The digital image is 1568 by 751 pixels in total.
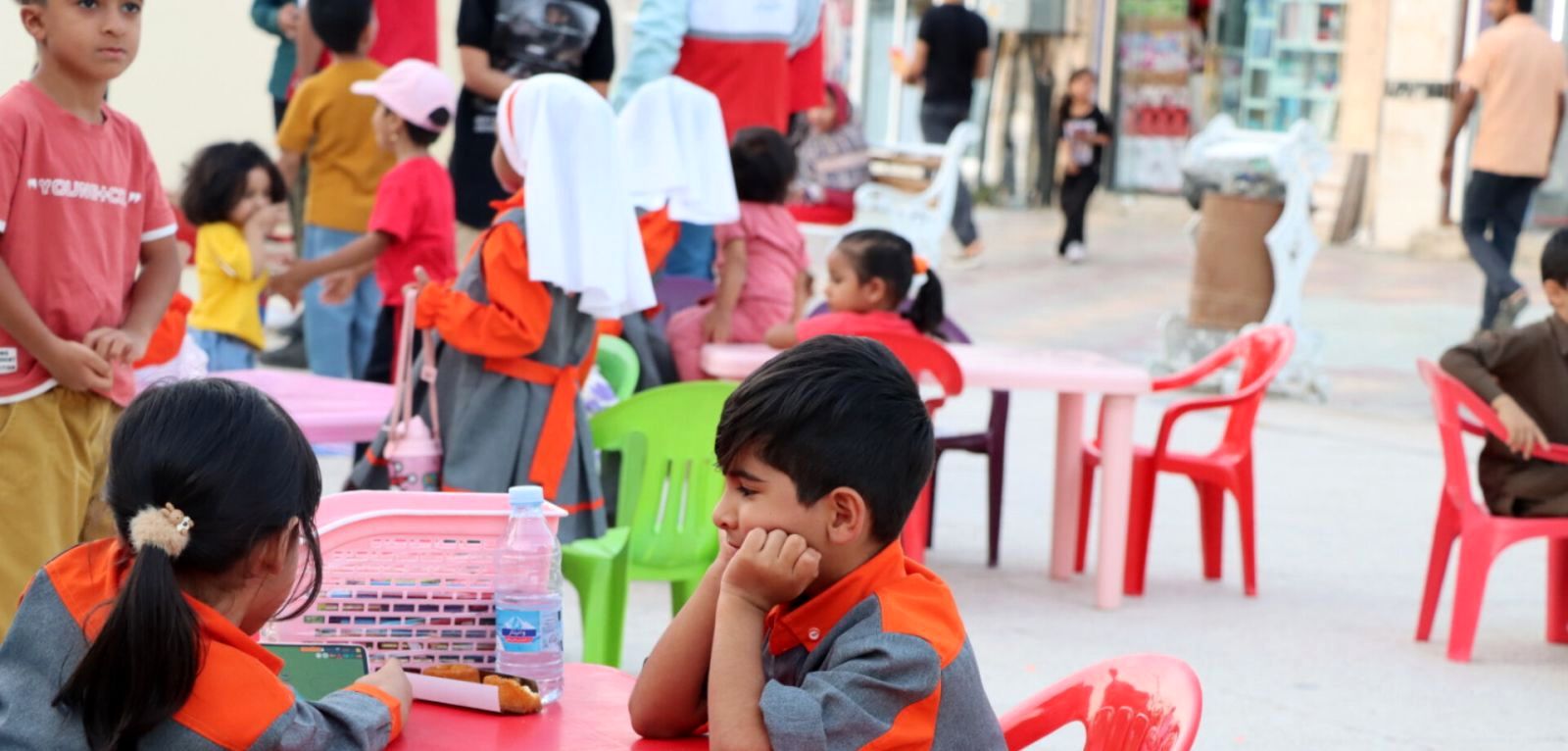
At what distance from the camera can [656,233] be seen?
565 cm

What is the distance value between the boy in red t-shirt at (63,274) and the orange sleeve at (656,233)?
2222 mm

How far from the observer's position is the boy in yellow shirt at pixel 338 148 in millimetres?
6828

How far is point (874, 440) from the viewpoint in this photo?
6.74 ft

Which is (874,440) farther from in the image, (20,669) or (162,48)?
(162,48)

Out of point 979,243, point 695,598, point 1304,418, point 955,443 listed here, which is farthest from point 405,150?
point 979,243

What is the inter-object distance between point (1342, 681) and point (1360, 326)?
7.35 meters

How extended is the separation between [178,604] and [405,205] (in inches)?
153

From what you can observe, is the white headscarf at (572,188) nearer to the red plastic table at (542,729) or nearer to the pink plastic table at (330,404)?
the pink plastic table at (330,404)

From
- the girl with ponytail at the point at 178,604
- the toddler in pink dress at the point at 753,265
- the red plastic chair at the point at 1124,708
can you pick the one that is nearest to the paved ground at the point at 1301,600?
the toddler in pink dress at the point at 753,265

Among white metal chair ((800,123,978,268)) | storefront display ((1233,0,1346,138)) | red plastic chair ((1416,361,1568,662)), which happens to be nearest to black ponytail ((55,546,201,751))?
red plastic chair ((1416,361,1568,662))

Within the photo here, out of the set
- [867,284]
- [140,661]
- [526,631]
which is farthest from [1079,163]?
[140,661]

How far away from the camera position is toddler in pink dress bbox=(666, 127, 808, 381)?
5625 millimetres

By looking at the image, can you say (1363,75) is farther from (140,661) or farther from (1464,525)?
(140,661)

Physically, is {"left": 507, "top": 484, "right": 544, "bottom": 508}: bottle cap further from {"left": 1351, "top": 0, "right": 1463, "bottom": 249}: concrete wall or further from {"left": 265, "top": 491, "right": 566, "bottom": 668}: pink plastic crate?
{"left": 1351, "top": 0, "right": 1463, "bottom": 249}: concrete wall
